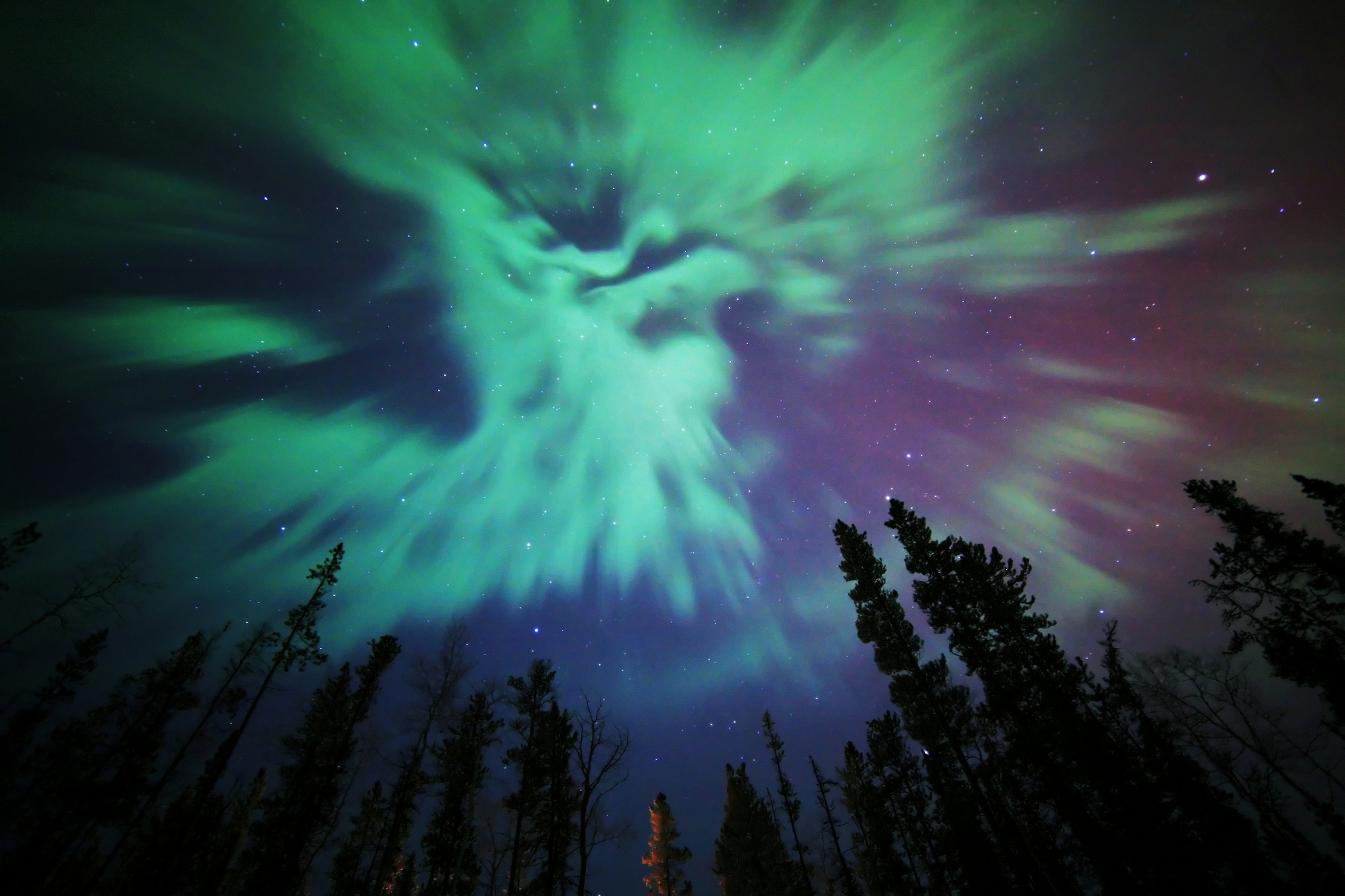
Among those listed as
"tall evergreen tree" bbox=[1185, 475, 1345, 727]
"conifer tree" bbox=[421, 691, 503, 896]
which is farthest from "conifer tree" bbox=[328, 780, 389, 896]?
"tall evergreen tree" bbox=[1185, 475, 1345, 727]

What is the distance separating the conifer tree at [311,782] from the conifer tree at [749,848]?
76.0ft

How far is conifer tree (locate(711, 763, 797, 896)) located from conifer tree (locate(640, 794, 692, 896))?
9.56ft

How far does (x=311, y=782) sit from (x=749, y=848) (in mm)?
24020

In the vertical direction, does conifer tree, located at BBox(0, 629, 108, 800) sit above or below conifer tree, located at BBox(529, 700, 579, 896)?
above

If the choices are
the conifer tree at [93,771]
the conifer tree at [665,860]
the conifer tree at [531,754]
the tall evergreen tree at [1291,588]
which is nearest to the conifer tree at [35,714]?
the conifer tree at [93,771]

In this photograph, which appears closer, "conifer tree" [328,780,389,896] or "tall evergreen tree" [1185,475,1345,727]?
"tall evergreen tree" [1185,475,1345,727]

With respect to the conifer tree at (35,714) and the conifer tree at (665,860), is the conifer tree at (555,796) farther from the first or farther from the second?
the conifer tree at (35,714)

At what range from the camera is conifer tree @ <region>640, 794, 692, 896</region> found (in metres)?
30.2

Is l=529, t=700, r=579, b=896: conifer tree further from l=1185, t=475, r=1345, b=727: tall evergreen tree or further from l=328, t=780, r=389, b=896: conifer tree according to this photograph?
l=1185, t=475, r=1345, b=727: tall evergreen tree

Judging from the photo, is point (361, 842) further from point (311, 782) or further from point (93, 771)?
point (93, 771)

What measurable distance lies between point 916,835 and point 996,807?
10.7 meters

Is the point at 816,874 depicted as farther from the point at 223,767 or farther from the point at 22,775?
the point at 22,775

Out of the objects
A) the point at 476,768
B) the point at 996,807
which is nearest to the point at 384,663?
the point at 476,768

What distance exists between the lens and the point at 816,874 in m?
46.4
